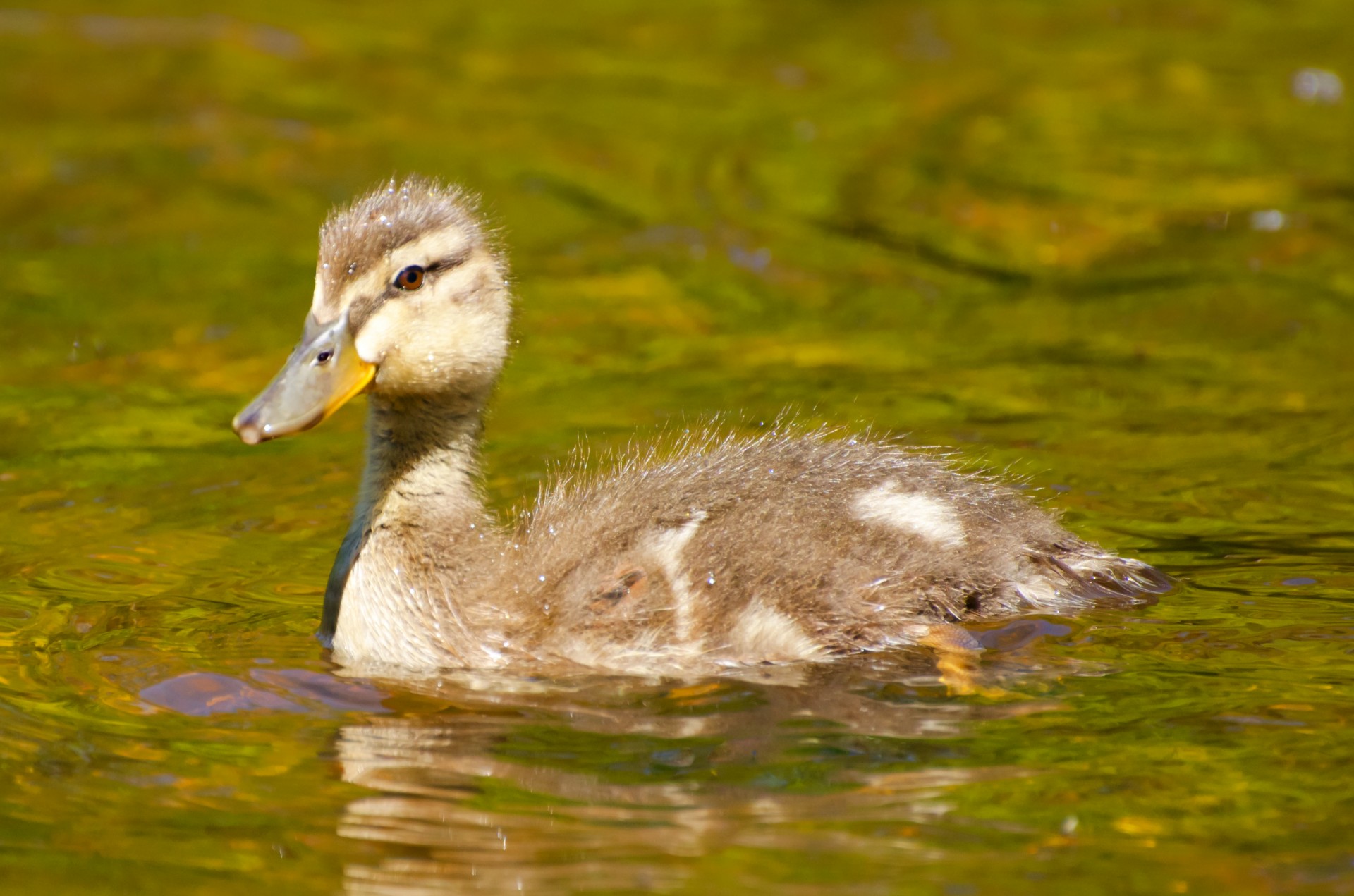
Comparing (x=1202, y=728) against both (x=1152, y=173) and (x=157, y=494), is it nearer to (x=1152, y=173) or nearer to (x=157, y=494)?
(x=157, y=494)

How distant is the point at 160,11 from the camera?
1508cm

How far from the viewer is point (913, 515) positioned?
592 cm

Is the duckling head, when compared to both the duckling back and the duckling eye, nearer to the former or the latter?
the duckling eye

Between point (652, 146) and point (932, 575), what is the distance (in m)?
7.57

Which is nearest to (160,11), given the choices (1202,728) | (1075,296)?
(1075,296)

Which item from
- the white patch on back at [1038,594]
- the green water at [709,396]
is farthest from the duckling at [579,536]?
the green water at [709,396]

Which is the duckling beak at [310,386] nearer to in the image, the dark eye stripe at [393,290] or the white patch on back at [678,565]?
the dark eye stripe at [393,290]

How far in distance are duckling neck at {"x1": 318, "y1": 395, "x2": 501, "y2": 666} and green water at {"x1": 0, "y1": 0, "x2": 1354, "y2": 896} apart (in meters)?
0.23

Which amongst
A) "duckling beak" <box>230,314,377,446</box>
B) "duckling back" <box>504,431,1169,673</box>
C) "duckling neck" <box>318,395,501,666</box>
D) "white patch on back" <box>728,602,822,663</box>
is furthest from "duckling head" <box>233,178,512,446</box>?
"white patch on back" <box>728,602,822,663</box>

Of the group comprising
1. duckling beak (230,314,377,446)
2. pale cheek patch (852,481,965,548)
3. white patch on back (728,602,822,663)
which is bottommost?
white patch on back (728,602,822,663)

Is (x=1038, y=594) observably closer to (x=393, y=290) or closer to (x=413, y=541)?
(x=413, y=541)

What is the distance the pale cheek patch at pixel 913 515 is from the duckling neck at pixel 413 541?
1198mm

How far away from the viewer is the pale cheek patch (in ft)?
19.3

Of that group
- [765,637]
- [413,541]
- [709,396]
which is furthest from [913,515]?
[709,396]
